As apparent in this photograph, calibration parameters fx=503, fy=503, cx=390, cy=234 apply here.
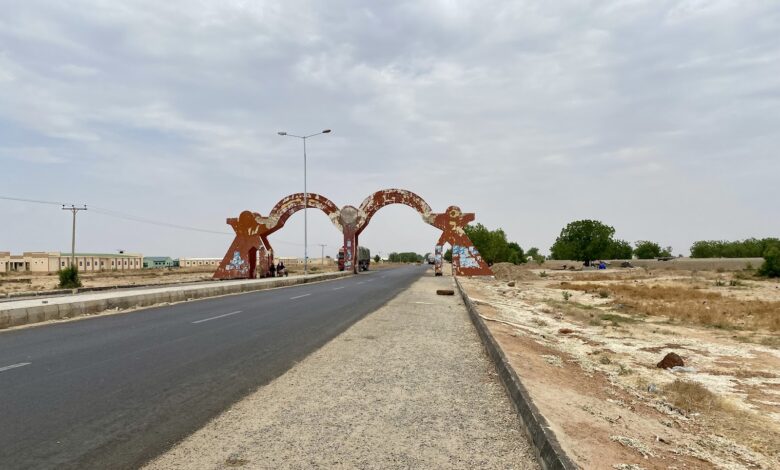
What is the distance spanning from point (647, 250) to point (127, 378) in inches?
5716

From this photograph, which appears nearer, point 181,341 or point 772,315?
point 181,341

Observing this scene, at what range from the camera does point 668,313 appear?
71.4 ft

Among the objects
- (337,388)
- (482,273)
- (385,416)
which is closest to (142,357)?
(337,388)

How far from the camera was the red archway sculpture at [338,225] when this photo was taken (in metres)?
46.2

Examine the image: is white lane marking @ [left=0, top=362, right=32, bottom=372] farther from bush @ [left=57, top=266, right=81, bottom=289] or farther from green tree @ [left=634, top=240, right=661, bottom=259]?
green tree @ [left=634, top=240, right=661, bottom=259]

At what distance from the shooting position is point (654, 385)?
8.77m

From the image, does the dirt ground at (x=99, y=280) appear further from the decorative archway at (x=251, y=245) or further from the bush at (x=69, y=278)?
the decorative archway at (x=251, y=245)

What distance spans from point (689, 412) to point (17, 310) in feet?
50.3

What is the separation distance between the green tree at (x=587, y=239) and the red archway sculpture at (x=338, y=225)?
2396 inches

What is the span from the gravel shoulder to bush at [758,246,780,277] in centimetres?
4855

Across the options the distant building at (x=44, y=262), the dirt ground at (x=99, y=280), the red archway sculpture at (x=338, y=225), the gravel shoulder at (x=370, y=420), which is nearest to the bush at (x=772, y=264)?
the red archway sculpture at (x=338, y=225)

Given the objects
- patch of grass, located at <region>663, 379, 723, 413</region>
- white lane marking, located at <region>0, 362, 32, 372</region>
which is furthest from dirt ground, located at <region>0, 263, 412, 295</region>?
patch of grass, located at <region>663, 379, 723, 413</region>

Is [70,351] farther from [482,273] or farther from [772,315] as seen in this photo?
[482,273]

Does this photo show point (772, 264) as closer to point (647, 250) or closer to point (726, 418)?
point (726, 418)
